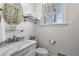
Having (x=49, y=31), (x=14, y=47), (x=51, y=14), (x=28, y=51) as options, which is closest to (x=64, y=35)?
(x=49, y=31)

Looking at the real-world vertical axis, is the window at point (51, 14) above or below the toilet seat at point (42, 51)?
above

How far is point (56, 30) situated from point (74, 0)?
42 cm

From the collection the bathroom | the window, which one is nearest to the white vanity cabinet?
the bathroom

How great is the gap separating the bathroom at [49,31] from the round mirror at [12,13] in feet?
0.12

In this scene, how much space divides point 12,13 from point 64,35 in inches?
26.2

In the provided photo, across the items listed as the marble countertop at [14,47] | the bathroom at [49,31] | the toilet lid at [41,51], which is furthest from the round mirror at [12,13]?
the toilet lid at [41,51]

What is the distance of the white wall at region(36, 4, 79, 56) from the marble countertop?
153 mm

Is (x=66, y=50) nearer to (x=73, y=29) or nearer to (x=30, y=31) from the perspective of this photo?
(x=73, y=29)

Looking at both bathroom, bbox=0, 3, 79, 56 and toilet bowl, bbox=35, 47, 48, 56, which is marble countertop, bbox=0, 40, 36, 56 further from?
toilet bowl, bbox=35, 47, 48, 56

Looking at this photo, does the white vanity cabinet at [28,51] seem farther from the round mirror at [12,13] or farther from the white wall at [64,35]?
the round mirror at [12,13]

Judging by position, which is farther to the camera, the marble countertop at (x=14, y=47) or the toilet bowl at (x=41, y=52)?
the toilet bowl at (x=41, y=52)

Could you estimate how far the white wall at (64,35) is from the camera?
1.28m

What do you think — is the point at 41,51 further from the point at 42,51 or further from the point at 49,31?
the point at 49,31

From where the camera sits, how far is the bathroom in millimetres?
1274
